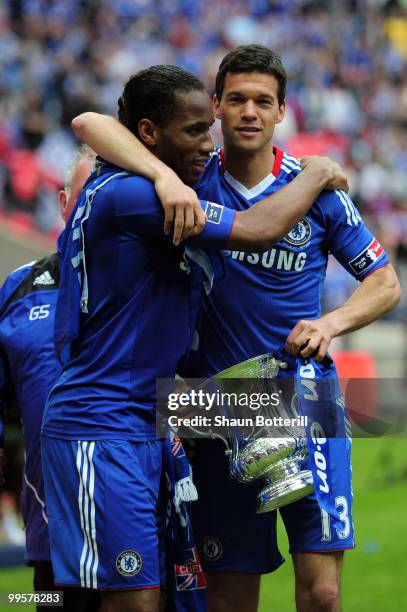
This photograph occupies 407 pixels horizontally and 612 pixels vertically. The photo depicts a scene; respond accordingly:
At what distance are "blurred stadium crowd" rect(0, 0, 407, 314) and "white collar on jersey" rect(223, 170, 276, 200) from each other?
444 inches

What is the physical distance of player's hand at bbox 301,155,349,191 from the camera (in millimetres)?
4277

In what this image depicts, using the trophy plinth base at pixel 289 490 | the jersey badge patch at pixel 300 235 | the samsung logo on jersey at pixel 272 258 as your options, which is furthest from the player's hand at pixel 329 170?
the trophy plinth base at pixel 289 490

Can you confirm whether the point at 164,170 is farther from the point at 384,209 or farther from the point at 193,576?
the point at 384,209

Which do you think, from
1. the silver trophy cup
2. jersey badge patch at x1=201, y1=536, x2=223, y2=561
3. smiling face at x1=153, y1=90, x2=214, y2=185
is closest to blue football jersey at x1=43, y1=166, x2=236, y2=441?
smiling face at x1=153, y1=90, x2=214, y2=185

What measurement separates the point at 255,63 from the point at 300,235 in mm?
656

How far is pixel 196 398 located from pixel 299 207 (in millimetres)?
783

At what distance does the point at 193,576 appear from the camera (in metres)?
4.08

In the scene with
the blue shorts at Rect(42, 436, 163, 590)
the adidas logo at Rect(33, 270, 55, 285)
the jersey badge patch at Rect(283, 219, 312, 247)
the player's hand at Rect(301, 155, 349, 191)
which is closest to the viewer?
the blue shorts at Rect(42, 436, 163, 590)

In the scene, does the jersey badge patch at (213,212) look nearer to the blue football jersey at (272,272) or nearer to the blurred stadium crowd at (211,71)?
the blue football jersey at (272,272)

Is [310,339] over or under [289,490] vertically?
over

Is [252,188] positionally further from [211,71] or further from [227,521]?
[211,71]

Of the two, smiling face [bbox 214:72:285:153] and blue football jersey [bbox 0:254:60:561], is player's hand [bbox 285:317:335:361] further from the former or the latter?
blue football jersey [bbox 0:254:60:561]

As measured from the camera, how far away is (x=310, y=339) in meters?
4.07

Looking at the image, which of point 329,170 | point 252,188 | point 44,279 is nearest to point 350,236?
point 329,170
